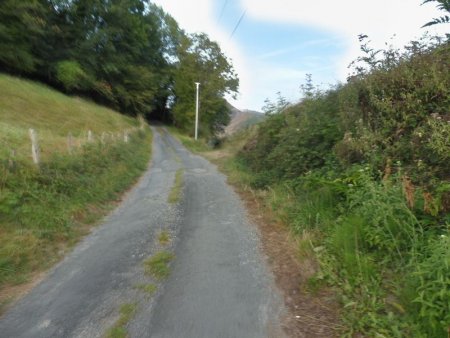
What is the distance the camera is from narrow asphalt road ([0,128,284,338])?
3.43 meters

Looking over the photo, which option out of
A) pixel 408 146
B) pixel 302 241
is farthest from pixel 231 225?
pixel 408 146

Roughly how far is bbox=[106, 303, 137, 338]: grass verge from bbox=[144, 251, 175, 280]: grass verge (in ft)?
2.54

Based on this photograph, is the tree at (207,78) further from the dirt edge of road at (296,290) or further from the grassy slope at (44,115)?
the dirt edge of road at (296,290)

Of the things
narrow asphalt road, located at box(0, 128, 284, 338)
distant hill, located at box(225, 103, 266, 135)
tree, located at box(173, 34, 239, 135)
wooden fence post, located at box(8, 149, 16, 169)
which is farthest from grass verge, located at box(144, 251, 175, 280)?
tree, located at box(173, 34, 239, 135)

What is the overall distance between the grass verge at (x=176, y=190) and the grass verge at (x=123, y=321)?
504 centimetres

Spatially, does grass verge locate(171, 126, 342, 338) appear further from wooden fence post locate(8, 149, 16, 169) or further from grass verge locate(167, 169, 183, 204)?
wooden fence post locate(8, 149, 16, 169)

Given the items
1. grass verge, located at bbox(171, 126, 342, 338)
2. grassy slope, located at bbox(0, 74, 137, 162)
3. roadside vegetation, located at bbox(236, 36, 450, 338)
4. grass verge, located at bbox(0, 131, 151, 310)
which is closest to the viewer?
roadside vegetation, located at bbox(236, 36, 450, 338)

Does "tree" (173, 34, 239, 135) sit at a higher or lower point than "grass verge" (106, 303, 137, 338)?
higher

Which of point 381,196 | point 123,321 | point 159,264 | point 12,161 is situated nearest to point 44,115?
point 12,161

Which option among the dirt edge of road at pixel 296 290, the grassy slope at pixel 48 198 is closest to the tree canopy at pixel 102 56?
the grassy slope at pixel 48 198

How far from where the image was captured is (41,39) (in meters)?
34.9

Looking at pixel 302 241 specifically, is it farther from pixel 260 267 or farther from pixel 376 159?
pixel 376 159

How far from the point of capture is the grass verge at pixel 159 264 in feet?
15.3

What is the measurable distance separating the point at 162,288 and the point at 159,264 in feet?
2.38
